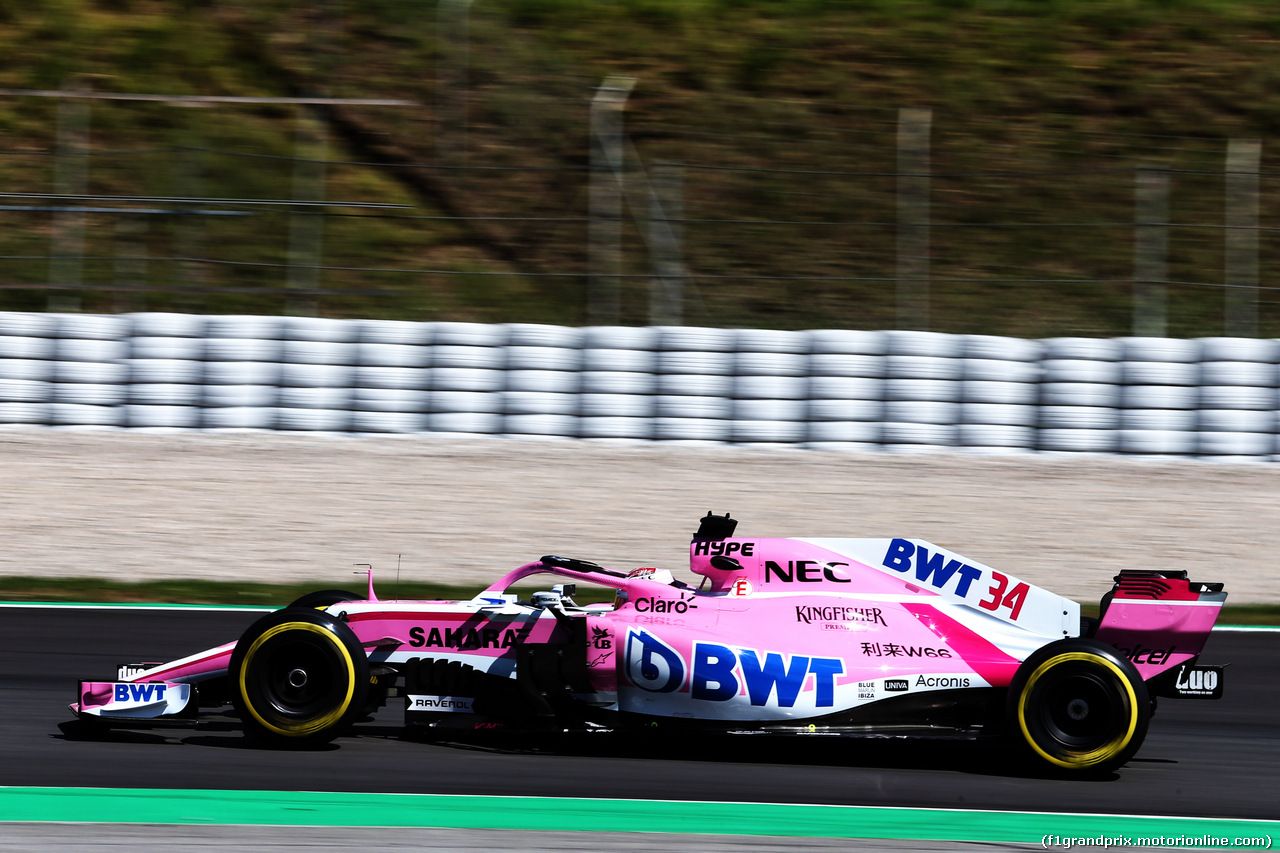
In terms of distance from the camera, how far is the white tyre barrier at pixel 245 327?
458 inches

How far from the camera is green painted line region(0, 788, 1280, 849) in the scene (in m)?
5.08

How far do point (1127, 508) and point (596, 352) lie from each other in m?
4.34

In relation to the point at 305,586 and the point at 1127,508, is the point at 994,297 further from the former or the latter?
the point at 305,586

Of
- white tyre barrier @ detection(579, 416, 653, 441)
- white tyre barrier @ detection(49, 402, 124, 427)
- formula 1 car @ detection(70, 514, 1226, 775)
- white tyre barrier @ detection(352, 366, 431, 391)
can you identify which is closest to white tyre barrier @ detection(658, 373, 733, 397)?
white tyre barrier @ detection(579, 416, 653, 441)

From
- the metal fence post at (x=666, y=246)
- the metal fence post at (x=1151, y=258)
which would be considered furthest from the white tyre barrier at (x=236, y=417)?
the metal fence post at (x=1151, y=258)

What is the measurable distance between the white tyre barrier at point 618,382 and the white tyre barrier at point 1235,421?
441 cm

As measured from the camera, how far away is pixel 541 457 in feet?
37.8

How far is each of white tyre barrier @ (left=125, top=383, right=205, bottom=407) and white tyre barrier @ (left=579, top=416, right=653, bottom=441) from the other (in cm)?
315

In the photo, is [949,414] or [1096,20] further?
[1096,20]

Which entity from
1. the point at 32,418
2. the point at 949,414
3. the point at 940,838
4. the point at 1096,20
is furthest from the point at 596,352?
the point at 1096,20

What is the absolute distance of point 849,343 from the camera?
1149cm

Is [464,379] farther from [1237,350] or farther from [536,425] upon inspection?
[1237,350]

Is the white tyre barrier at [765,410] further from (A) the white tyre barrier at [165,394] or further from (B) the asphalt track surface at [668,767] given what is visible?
(B) the asphalt track surface at [668,767]

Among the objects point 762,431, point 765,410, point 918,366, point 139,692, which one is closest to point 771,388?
point 765,410
